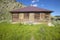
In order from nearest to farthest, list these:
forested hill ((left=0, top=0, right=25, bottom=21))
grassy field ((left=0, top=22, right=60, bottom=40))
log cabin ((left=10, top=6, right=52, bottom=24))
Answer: grassy field ((left=0, top=22, right=60, bottom=40)) < log cabin ((left=10, top=6, right=52, bottom=24)) < forested hill ((left=0, top=0, right=25, bottom=21))

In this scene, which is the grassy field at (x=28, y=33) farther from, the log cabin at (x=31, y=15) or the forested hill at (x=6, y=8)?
the forested hill at (x=6, y=8)

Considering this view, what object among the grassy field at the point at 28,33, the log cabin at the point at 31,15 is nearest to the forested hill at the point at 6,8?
the log cabin at the point at 31,15

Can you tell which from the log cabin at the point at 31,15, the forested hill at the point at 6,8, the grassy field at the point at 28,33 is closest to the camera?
the grassy field at the point at 28,33

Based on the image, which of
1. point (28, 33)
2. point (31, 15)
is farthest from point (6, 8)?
point (28, 33)

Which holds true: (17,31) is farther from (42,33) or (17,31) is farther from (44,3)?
(44,3)

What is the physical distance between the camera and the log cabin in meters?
10.4

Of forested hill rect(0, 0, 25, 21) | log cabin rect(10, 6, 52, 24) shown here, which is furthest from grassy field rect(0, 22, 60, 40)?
forested hill rect(0, 0, 25, 21)

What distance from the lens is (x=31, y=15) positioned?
10.7 meters

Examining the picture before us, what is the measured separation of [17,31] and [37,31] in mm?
667

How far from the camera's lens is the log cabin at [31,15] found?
10.4m

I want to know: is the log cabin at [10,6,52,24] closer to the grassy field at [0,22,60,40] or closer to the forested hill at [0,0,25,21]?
the forested hill at [0,0,25,21]

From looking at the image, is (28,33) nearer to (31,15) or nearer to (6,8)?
(31,15)

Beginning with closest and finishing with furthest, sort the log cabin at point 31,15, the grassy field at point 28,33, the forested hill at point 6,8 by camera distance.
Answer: the grassy field at point 28,33 → the log cabin at point 31,15 → the forested hill at point 6,8

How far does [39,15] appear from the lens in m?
10.5
